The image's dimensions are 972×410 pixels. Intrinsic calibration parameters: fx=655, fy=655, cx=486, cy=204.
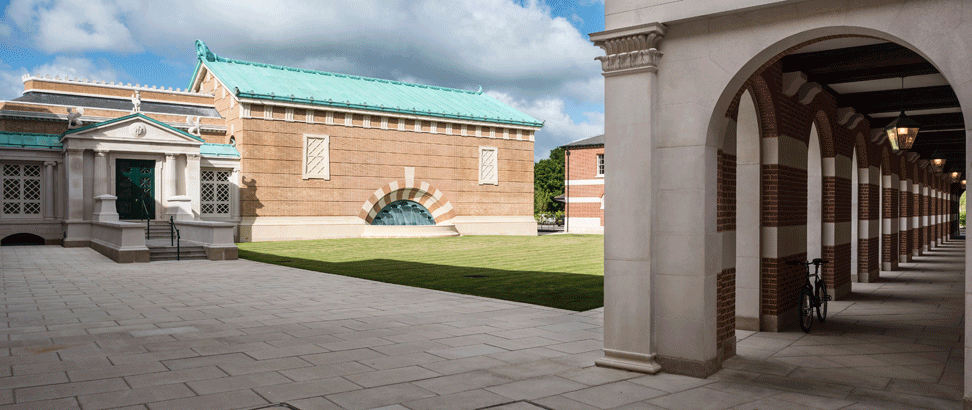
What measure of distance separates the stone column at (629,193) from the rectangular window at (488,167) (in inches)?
1300

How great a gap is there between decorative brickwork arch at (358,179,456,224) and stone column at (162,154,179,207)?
375 inches

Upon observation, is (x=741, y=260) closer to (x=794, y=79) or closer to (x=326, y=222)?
(x=794, y=79)

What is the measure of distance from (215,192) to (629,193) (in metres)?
28.0

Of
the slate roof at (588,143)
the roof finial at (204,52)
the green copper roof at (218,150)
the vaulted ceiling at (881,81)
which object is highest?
the roof finial at (204,52)

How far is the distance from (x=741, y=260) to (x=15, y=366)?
30.0 feet

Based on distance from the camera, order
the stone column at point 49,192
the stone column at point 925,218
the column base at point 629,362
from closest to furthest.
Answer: the column base at point 629,362 → the stone column at point 49,192 → the stone column at point 925,218

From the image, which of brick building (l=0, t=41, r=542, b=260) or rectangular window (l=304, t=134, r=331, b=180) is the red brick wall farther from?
rectangular window (l=304, t=134, r=331, b=180)

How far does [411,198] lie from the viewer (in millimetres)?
37406

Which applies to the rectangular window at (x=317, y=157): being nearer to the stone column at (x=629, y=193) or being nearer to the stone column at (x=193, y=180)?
the stone column at (x=193, y=180)

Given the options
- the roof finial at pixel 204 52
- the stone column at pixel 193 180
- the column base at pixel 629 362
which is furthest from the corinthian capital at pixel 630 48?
the roof finial at pixel 204 52

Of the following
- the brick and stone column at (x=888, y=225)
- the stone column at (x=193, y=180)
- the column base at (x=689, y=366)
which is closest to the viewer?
the column base at (x=689, y=366)

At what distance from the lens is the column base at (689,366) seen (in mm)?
6668

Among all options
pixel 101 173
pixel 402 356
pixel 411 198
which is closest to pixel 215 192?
pixel 101 173

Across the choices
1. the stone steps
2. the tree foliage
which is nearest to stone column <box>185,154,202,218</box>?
the stone steps
